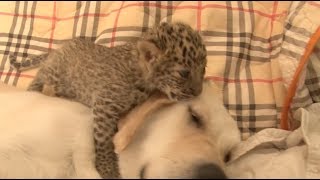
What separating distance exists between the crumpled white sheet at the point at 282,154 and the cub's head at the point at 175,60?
0.18 m

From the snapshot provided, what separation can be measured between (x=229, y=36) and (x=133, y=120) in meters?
0.71

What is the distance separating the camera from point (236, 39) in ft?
5.44

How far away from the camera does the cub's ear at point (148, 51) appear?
1.11 meters

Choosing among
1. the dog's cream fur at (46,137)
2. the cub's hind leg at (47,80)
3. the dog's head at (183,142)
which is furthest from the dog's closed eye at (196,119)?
the cub's hind leg at (47,80)

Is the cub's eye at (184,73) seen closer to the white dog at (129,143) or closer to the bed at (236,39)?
the white dog at (129,143)

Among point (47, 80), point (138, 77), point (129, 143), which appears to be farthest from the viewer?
point (47, 80)

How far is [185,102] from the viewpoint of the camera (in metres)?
1.09

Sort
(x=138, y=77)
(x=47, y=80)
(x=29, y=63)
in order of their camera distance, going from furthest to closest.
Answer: (x=29, y=63) → (x=47, y=80) → (x=138, y=77)

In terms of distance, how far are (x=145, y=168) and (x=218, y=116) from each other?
0.75 feet

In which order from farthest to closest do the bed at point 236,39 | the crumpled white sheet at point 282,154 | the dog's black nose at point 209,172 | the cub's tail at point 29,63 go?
the cub's tail at point 29,63, the bed at point 236,39, the crumpled white sheet at point 282,154, the dog's black nose at point 209,172

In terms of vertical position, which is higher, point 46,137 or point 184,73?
point 184,73

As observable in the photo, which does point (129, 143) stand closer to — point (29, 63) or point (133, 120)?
point (133, 120)

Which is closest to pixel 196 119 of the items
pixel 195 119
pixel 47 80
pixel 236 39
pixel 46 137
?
pixel 195 119

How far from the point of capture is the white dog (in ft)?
3.08
